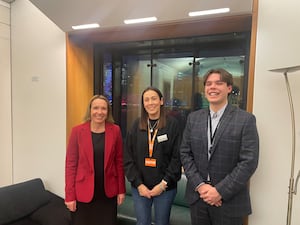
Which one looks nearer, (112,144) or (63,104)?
(112,144)

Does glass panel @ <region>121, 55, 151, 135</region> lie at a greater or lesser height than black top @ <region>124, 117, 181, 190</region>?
greater

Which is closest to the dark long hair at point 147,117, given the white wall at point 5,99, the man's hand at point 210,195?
the man's hand at point 210,195

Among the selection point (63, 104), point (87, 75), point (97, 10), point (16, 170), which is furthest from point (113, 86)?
point (16, 170)

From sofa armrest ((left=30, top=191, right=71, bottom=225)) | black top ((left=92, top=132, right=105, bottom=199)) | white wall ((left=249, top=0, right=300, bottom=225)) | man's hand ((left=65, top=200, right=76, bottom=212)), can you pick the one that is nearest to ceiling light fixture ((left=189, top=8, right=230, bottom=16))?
white wall ((left=249, top=0, right=300, bottom=225))

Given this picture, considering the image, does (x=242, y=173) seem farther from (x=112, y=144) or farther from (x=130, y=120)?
(x=130, y=120)

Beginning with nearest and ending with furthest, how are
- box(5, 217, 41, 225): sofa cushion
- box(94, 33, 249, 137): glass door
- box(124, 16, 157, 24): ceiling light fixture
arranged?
box(124, 16, 157, 24): ceiling light fixture
box(5, 217, 41, 225): sofa cushion
box(94, 33, 249, 137): glass door

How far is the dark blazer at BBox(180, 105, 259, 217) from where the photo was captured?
1630mm

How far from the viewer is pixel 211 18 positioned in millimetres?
2264

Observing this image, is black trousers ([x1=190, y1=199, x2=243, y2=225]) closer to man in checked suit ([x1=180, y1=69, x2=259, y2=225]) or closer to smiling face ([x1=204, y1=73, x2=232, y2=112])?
man in checked suit ([x1=180, y1=69, x2=259, y2=225])

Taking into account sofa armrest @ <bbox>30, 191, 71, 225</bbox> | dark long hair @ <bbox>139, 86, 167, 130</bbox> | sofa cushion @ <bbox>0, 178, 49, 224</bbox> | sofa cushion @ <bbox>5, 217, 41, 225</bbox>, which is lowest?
sofa cushion @ <bbox>5, 217, 41, 225</bbox>

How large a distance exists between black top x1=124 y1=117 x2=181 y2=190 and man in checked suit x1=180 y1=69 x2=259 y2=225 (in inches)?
6.1

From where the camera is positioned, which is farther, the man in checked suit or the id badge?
the id badge

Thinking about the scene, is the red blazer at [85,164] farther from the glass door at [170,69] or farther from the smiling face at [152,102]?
the glass door at [170,69]

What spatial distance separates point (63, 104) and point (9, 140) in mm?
1158
